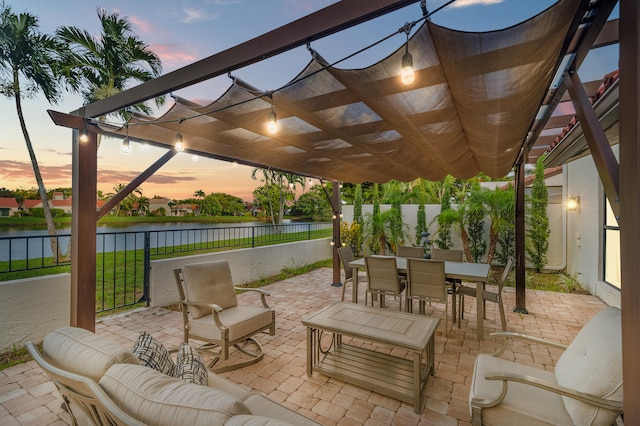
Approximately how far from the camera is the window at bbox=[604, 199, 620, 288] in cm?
461

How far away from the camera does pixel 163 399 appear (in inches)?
43.8

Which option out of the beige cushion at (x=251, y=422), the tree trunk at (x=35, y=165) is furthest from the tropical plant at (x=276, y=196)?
the beige cushion at (x=251, y=422)

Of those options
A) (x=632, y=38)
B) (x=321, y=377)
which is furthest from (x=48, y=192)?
(x=632, y=38)

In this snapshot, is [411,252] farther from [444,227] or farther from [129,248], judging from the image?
[129,248]

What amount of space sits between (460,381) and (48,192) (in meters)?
9.19

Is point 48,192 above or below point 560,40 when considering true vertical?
below

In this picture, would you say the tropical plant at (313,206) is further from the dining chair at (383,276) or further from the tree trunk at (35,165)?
the dining chair at (383,276)

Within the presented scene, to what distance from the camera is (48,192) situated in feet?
22.3

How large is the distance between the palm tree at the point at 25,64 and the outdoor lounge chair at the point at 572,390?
26.6 feet

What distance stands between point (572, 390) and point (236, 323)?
2.79 metres

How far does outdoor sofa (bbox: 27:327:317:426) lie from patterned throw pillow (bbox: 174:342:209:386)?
0.21 metres

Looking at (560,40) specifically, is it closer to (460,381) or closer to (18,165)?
(460,381)

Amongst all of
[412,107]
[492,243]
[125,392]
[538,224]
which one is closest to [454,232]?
[492,243]

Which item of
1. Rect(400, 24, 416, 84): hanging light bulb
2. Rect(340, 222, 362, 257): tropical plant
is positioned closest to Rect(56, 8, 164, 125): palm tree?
Rect(340, 222, 362, 257): tropical plant
